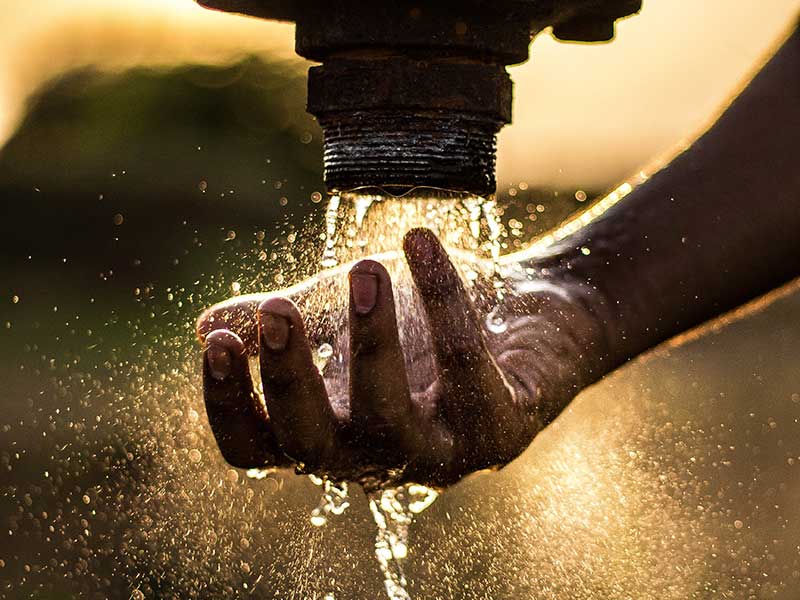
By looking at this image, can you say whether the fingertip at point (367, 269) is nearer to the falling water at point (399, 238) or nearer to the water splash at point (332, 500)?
the falling water at point (399, 238)

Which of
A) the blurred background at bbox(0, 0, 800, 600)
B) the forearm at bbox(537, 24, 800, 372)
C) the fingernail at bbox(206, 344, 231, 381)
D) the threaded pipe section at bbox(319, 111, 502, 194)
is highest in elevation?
the threaded pipe section at bbox(319, 111, 502, 194)

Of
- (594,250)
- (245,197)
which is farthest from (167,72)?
(594,250)

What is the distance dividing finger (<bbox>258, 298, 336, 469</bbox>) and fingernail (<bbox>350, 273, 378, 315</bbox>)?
0.17ft

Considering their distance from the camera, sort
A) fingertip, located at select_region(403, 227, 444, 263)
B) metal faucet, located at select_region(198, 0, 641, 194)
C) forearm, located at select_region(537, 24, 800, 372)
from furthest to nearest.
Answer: forearm, located at select_region(537, 24, 800, 372) < fingertip, located at select_region(403, 227, 444, 263) < metal faucet, located at select_region(198, 0, 641, 194)

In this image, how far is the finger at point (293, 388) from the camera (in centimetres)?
111

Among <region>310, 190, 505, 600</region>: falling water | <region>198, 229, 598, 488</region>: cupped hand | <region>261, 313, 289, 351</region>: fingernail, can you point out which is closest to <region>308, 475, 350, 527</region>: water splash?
<region>310, 190, 505, 600</region>: falling water

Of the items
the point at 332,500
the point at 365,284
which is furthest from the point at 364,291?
the point at 332,500

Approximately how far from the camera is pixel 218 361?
1.20 metres

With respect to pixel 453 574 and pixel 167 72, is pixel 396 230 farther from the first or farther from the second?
pixel 167 72

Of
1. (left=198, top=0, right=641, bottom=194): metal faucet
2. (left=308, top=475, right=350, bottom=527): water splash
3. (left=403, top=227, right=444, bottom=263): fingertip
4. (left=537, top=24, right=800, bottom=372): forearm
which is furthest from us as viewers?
(left=308, top=475, right=350, bottom=527): water splash

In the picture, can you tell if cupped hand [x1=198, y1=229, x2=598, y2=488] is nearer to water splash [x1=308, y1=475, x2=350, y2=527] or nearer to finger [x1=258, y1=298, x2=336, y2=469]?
finger [x1=258, y1=298, x2=336, y2=469]

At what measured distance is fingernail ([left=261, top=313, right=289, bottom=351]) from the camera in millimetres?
1106

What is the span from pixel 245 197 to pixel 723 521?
58.9 inches

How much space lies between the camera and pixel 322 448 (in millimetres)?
1179
